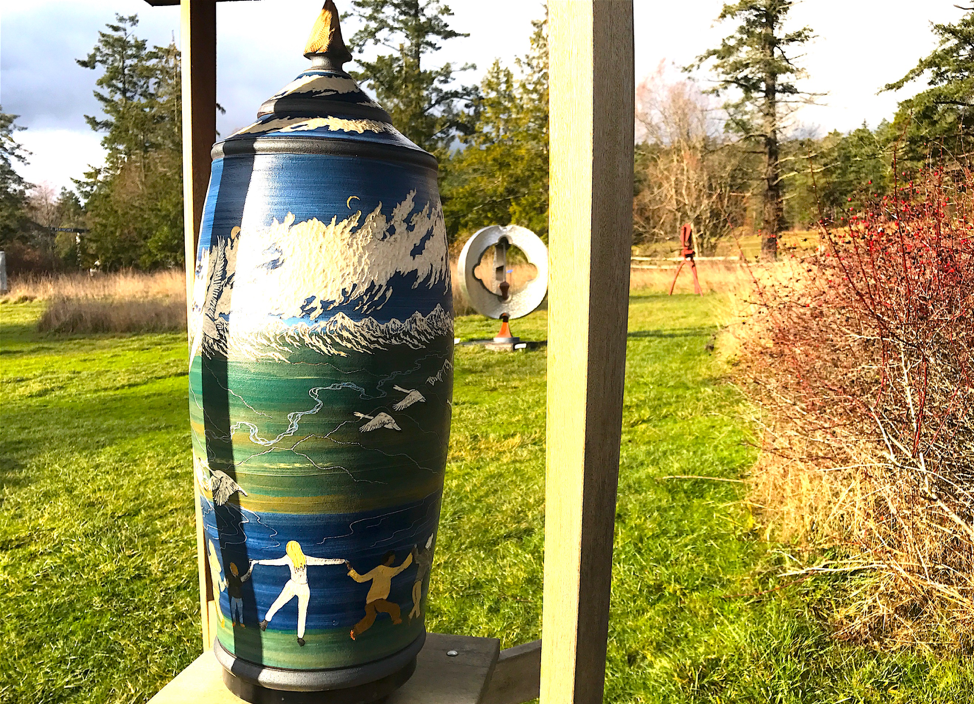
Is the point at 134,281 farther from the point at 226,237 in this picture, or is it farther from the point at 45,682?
the point at 226,237

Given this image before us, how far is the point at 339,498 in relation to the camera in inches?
51.8

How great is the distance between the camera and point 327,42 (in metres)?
1.52

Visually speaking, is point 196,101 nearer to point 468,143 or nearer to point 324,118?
point 324,118

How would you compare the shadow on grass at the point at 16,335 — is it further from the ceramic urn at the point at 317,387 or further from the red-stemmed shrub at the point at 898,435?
the ceramic urn at the point at 317,387

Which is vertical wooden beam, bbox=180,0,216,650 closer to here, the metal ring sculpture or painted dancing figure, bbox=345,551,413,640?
painted dancing figure, bbox=345,551,413,640


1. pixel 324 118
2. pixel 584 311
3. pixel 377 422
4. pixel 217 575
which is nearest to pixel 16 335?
pixel 217 575

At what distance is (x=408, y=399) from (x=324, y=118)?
0.51 metres

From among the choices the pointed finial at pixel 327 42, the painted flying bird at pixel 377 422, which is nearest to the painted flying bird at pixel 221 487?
the painted flying bird at pixel 377 422

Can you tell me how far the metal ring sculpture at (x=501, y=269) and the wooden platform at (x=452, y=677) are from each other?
6.19m

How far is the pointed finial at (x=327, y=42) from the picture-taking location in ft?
4.99

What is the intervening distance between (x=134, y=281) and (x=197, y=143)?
1070 cm

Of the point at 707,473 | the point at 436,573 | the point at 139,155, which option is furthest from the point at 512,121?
the point at 436,573

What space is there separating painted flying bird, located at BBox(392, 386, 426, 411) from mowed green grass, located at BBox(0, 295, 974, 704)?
1473 mm

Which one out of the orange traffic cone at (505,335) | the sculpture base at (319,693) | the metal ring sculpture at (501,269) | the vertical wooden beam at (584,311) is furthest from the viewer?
the orange traffic cone at (505,335)
